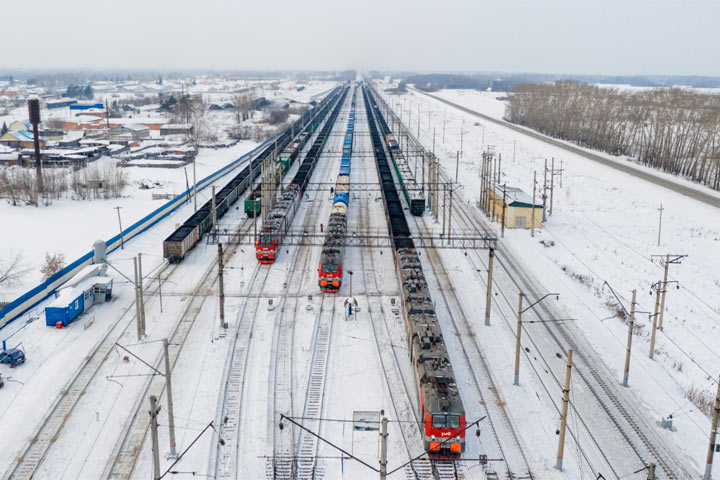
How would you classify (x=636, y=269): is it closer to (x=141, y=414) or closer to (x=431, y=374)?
(x=431, y=374)

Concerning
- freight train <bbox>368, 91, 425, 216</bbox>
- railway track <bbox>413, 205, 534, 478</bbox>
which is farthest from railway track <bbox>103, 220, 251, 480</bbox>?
freight train <bbox>368, 91, 425, 216</bbox>

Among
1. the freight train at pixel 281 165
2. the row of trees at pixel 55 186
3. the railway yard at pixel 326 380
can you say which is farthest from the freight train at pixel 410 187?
the row of trees at pixel 55 186

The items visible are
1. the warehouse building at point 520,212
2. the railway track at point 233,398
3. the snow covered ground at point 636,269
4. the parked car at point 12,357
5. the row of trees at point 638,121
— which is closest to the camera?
the railway track at point 233,398

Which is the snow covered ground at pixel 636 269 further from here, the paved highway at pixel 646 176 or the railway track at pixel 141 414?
the railway track at pixel 141 414

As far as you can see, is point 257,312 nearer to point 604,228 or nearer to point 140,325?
point 140,325

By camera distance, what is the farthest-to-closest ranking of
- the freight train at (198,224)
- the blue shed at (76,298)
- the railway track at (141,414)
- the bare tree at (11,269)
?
1. the freight train at (198,224)
2. the bare tree at (11,269)
3. the blue shed at (76,298)
4. the railway track at (141,414)

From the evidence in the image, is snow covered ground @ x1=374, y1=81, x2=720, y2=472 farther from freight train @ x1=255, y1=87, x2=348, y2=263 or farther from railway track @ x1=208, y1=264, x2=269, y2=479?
freight train @ x1=255, y1=87, x2=348, y2=263

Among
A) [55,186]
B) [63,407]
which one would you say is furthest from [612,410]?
[55,186]
